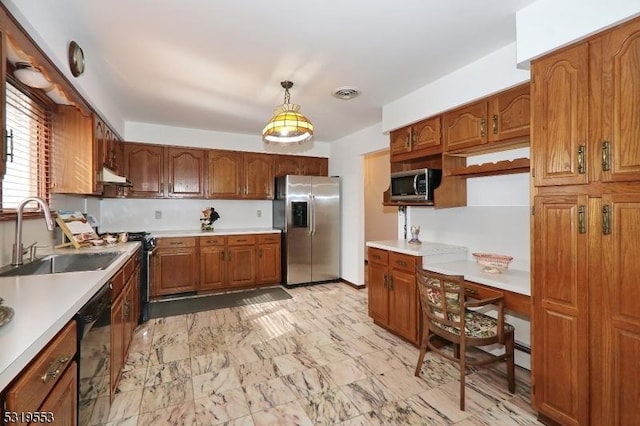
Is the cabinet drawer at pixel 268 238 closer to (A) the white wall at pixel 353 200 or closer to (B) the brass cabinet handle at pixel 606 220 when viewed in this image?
(A) the white wall at pixel 353 200

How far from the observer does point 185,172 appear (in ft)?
14.8

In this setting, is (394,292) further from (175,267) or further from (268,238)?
(175,267)

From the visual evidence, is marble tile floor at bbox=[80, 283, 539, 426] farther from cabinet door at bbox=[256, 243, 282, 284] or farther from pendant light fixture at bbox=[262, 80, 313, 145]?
pendant light fixture at bbox=[262, 80, 313, 145]

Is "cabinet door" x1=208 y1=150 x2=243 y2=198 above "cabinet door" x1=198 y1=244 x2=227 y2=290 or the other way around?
above

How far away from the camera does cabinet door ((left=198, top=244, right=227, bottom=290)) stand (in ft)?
14.1

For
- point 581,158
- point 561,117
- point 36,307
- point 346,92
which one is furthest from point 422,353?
point 346,92

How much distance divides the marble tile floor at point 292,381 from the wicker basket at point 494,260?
2.71 ft

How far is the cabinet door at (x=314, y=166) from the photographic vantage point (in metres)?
5.27

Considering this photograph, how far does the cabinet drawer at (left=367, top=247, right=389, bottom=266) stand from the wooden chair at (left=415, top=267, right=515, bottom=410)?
0.78 meters

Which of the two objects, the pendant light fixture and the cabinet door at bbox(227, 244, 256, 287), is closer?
the pendant light fixture

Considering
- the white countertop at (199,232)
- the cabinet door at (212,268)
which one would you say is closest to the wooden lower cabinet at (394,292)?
the white countertop at (199,232)

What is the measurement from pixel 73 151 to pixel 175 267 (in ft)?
6.62

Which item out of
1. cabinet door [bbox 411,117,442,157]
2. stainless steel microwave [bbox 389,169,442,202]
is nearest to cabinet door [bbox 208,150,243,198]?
stainless steel microwave [bbox 389,169,442,202]

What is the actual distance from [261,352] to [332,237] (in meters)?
2.57
